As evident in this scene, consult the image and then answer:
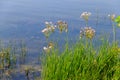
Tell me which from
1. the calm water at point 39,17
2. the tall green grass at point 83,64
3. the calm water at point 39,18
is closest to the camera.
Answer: the tall green grass at point 83,64

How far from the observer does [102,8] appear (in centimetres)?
1931

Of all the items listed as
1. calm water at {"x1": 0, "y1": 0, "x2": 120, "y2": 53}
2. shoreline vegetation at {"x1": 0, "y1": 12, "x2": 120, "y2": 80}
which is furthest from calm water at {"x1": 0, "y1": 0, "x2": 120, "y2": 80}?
shoreline vegetation at {"x1": 0, "y1": 12, "x2": 120, "y2": 80}

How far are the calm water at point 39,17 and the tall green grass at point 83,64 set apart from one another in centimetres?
421

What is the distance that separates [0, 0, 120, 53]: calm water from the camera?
13594 millimetres

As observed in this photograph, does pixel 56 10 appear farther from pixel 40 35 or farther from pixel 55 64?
pixel 55 64

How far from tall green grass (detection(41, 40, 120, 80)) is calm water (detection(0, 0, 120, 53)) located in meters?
4.21

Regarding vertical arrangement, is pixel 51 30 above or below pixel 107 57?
above

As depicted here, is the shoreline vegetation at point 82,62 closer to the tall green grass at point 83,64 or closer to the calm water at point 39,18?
the tall green grass at point 83,64

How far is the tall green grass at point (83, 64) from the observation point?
712cm

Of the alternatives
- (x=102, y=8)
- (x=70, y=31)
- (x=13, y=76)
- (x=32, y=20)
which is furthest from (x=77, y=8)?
(x=13, y=76)

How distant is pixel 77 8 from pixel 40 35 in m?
5.79

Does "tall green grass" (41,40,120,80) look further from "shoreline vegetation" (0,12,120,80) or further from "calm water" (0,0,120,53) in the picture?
"calm water" (0,0,120,53)

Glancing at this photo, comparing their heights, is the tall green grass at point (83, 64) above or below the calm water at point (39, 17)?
above

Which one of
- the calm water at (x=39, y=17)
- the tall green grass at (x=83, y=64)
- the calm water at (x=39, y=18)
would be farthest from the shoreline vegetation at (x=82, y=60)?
the calm water at (x=39, y=17)
